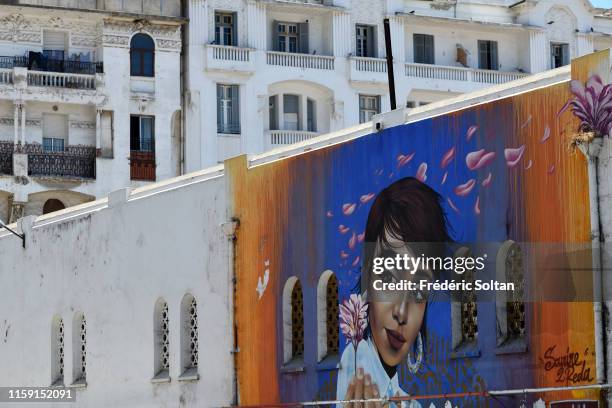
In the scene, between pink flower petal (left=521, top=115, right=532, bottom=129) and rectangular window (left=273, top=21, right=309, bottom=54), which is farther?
rectangular window (left=273, top=21, right=309, bottom=54)

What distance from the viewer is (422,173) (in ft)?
71.7

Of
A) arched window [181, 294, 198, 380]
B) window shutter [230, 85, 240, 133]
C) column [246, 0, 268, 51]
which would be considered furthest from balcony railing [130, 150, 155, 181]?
arched window [181, 294, 198, 380]

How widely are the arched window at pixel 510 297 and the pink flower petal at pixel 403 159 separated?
252cm

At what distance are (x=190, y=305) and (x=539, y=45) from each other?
2814 cm

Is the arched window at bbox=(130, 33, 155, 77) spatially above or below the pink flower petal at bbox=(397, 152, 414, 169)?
above

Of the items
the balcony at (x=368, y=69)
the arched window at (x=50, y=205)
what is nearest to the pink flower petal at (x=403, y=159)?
the arched window at (x=50, y=205)

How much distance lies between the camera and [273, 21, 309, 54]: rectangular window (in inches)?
1980

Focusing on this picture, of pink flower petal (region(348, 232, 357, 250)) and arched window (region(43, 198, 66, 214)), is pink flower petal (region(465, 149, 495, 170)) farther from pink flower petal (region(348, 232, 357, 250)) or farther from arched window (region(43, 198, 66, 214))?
arched window (region(43, 198, 66, 214))

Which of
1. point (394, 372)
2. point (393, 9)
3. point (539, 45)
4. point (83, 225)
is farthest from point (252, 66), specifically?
point (394, 372)

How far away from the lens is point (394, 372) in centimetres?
2245

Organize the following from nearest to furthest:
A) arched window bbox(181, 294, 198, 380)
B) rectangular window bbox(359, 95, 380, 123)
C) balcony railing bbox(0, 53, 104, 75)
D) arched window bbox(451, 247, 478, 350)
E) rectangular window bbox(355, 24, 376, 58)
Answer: arched window bbox(451, 247, 478, 350), arched window bbox(181, 294, 198, 380), balcony railing bbox(0, 53, 104, 75), rectangular window bbox(359, 95, 380, 123), rectangular window bbox(355, 24, 376, 58)

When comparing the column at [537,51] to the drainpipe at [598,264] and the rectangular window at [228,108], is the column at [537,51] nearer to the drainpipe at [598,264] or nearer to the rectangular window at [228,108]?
the rectangular window at [228,108]

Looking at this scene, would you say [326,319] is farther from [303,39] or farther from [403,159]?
[303,39]
